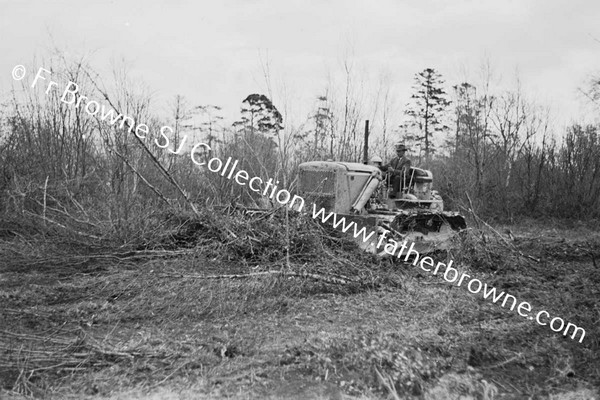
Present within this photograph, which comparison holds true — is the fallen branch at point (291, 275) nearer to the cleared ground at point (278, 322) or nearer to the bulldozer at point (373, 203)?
the cleared ground at point (278, 322)

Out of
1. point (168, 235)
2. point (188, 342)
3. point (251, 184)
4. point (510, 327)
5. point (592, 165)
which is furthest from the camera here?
point (592, 165)

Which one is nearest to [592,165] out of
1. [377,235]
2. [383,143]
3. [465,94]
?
[383,143]

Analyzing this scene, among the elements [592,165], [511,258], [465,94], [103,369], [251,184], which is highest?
[465,94]

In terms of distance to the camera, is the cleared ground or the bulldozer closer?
the cleared ground

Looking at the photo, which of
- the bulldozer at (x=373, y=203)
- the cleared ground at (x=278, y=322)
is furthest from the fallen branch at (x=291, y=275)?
the bulldozer at (x=373, y=203)

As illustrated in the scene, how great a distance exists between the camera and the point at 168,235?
774 centimetres

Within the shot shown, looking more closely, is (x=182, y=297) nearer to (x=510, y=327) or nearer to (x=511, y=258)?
(x=510, y=327)

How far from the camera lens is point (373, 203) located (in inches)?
362

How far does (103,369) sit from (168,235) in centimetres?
381

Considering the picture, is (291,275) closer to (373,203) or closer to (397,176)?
(373,203)

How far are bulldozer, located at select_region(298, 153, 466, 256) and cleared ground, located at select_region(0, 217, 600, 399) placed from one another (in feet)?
1.42

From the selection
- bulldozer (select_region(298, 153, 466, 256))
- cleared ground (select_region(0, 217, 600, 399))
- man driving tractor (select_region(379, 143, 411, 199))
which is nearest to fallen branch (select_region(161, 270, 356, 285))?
cleared ground (select_region(0, 217, 600, 399))

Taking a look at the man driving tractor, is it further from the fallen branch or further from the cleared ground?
the fallen branch

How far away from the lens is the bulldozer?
8617 mm
